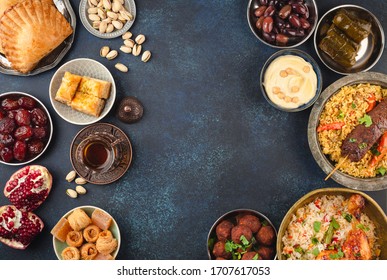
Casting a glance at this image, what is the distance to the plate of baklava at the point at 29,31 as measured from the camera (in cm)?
325

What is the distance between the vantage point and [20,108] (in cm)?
333

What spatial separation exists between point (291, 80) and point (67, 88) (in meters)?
1.49

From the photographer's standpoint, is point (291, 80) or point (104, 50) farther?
point (104, 50)

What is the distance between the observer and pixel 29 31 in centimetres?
326

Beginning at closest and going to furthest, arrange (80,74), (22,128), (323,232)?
(323,232) < (22,128) < (80,74)

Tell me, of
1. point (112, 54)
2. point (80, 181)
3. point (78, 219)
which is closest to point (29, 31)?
point (112, 54)

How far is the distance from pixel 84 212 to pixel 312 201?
1.51m

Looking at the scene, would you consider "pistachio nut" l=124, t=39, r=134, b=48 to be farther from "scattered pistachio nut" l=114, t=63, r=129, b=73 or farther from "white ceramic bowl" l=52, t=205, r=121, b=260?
"white ceramic bowl" l=52, t=205, r=121, b=260

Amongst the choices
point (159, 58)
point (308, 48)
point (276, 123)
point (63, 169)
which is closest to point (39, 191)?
point (63, 169)

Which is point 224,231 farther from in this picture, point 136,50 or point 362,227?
point 136,50

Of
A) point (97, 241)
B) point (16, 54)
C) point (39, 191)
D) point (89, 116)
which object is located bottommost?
point (97, 241)

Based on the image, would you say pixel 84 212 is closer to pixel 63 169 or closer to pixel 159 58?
pixel 63 169

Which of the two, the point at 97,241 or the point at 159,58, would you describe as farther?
the point at 159,58

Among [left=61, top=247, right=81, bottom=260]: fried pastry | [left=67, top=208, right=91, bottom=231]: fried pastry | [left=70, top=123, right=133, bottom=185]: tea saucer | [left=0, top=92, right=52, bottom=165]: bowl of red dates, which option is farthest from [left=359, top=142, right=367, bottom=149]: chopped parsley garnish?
[left=0, top=92, right=52, bottom=165]: bowl of red dates
